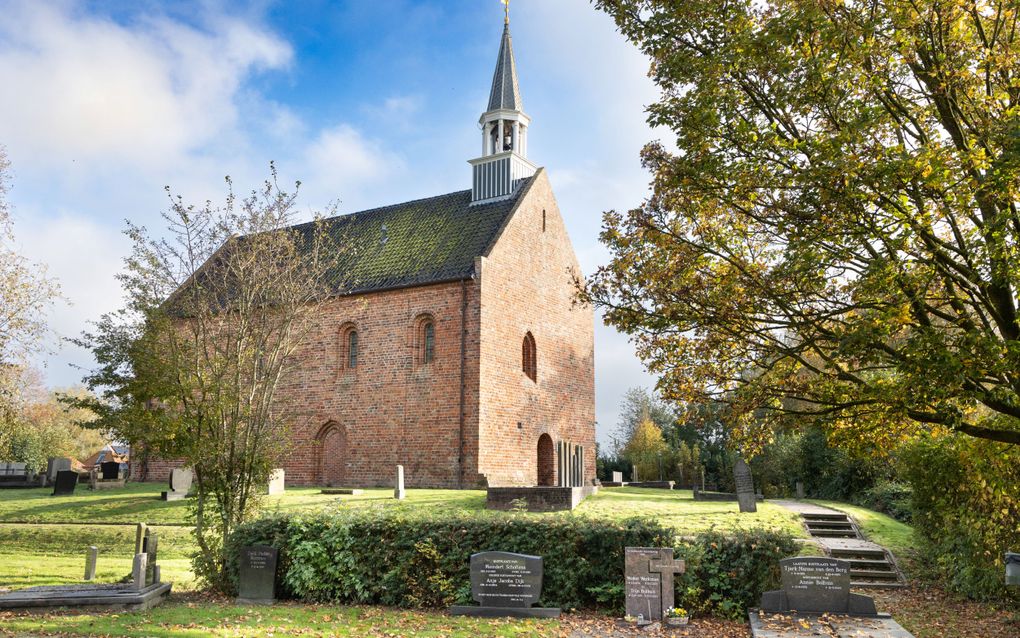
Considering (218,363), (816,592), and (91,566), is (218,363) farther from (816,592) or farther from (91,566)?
(816,592)

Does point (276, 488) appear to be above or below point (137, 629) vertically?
above

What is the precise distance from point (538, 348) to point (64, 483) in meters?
16.5

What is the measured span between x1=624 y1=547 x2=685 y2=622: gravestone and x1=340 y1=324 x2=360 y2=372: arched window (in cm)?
1742

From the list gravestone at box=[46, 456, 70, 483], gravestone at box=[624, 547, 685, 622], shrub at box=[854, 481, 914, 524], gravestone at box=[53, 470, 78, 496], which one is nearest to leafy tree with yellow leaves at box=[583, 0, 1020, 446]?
gravestone at box=[624, 547, 685, 622]

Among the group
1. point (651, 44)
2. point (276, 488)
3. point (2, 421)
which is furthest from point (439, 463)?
point (651, 44)

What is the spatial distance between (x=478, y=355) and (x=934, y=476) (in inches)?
537

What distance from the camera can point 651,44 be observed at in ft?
33.2

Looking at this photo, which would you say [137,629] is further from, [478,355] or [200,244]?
[478,355]

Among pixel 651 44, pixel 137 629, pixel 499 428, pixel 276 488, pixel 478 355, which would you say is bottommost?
pixel 137 629

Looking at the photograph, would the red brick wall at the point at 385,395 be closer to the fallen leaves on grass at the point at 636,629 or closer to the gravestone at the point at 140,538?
the gravestone at the point at 140,538

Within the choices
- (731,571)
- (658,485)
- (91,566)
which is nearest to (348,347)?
(91,566)

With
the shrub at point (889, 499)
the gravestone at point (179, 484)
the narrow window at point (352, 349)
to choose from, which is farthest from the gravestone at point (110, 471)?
the shrub at point (889, 499)

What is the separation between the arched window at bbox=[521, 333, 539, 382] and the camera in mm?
27141

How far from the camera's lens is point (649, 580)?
1088 cm
